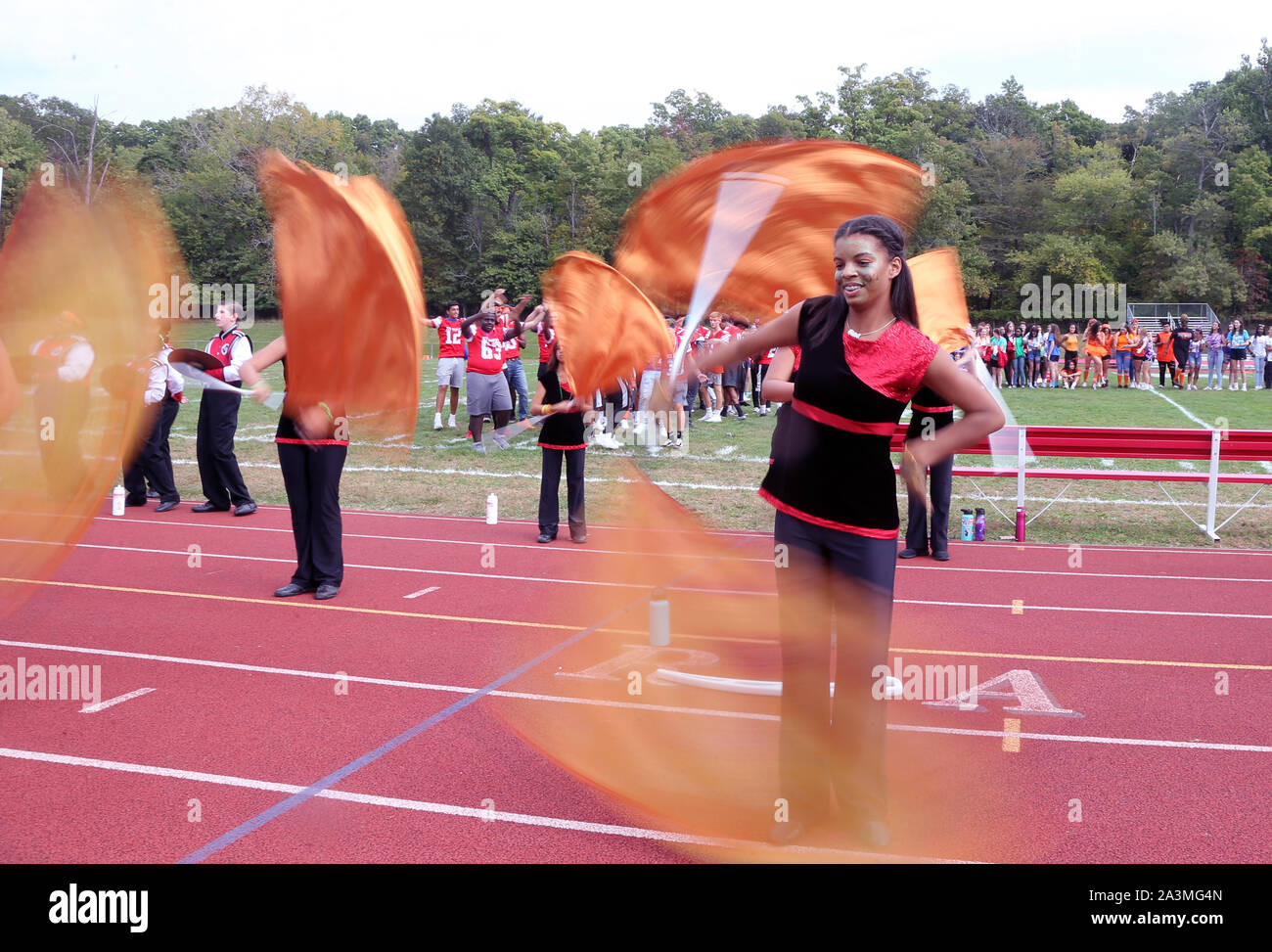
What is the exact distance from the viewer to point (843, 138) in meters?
50.2

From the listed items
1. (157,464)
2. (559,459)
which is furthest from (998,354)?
(157,464)

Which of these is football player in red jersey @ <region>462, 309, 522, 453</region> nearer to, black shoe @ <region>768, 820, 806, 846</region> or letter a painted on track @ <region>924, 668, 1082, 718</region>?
letter a painted on track @ <region>924, 668, 1082, 718</region>

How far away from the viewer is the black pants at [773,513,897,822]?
382 centimetres

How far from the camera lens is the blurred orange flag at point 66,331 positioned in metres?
5.95

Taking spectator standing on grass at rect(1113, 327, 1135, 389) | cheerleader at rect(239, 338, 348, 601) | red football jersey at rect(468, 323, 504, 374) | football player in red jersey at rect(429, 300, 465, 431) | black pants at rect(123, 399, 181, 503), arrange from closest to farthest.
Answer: cheerleader at rect(239, 338, 348, 601) → black pants at rect(123, 399, 181, 503) → red football jersey at rect(468, 323, 504, 374) → football player in red jersey at rect(429, 300, 465, 431) → spectator standing on grass at rect(1113, 327, 1135, 389)

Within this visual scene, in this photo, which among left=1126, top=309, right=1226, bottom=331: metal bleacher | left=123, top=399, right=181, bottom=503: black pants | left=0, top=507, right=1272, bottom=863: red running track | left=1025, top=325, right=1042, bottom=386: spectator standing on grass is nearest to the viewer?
left=0, top=507, right=1272, bottom=863: red running track

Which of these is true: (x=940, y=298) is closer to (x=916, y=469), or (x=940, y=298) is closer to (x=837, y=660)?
(x=916, y=469)

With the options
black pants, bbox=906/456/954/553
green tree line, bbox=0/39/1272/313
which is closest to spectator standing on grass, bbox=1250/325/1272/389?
green tree line, bbox=0/39/1272/313

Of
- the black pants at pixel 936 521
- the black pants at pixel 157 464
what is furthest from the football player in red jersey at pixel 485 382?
the black pants at pixel 936 521

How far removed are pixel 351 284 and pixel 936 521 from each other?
20.3 feet

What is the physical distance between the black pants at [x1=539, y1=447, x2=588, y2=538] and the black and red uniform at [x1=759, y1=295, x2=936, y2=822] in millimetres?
6366

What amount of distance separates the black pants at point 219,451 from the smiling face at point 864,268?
8.78 meters
